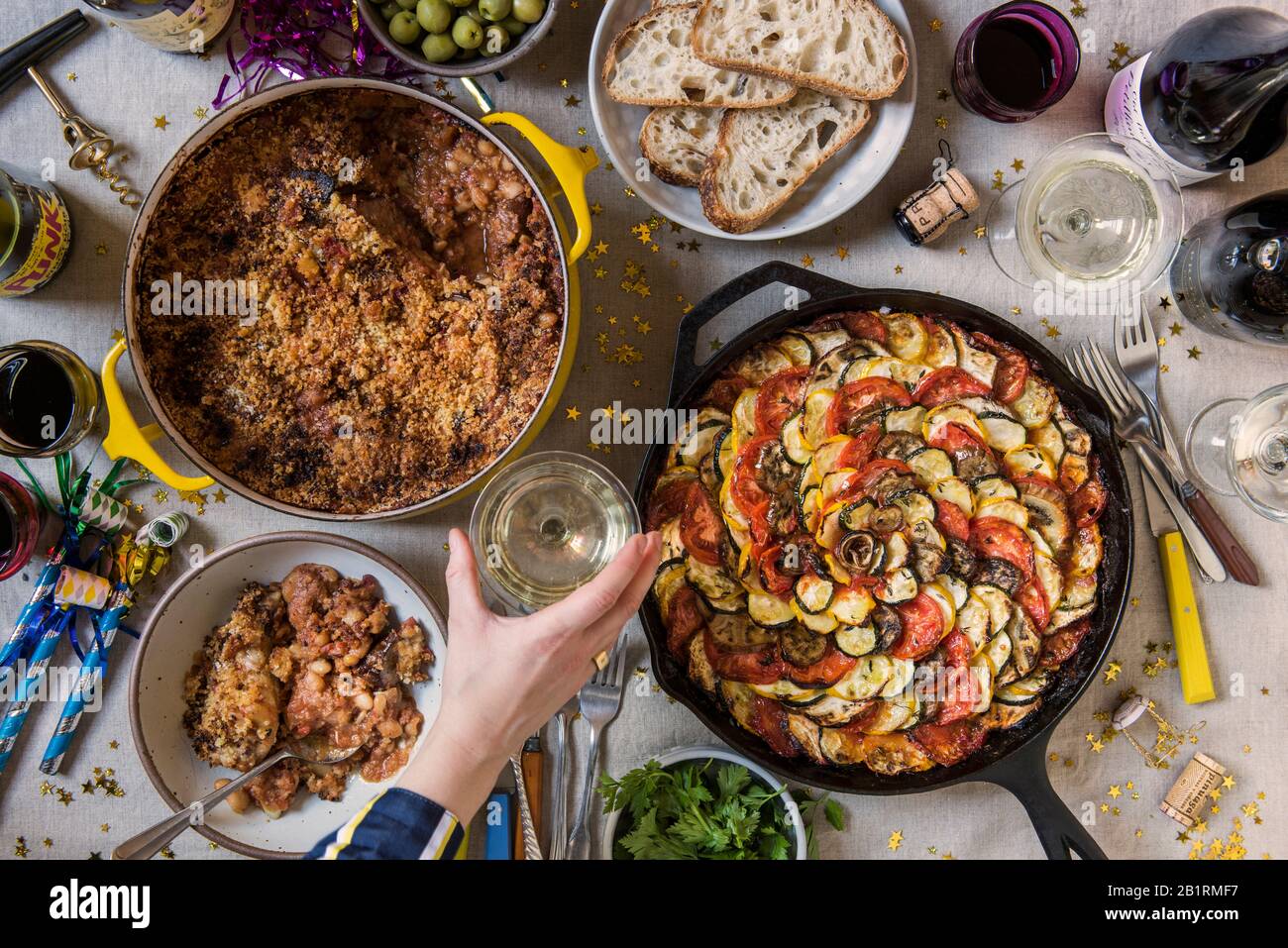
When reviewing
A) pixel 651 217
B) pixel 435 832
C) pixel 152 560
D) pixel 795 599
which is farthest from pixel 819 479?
pixel 152 560

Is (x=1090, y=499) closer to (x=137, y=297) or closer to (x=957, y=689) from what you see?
(x=957, y=689)

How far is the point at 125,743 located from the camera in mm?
1937

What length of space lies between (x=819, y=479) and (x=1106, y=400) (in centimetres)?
76

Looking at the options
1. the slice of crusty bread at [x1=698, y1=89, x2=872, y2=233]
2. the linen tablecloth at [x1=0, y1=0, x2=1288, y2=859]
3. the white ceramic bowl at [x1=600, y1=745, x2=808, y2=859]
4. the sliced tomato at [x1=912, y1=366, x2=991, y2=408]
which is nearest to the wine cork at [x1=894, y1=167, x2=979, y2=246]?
the linen tablecloth at [x1=0, y1=0, x2=1288, y2=859]

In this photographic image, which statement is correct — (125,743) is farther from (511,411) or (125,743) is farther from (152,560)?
(511,411)

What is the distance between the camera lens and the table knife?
197 centimetres

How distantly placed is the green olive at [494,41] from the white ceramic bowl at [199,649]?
1038 mm

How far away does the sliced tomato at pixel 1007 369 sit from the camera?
1.75 metres

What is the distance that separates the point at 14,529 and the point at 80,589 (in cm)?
18

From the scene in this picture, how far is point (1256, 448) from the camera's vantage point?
6.32 ft

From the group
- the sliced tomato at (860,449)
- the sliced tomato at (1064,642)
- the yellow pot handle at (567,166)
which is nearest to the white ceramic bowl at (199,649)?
the yellow pot handle at (567,166)

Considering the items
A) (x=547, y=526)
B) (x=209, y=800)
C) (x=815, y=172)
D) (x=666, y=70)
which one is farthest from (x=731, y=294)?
(x=209, y=800)

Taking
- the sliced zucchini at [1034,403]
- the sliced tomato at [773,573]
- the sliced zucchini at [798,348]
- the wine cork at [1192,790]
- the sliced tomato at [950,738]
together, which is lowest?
the wine cork at [1192,790]

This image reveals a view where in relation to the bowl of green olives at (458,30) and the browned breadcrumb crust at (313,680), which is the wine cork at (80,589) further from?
the bowl of green olives at (458,30)
